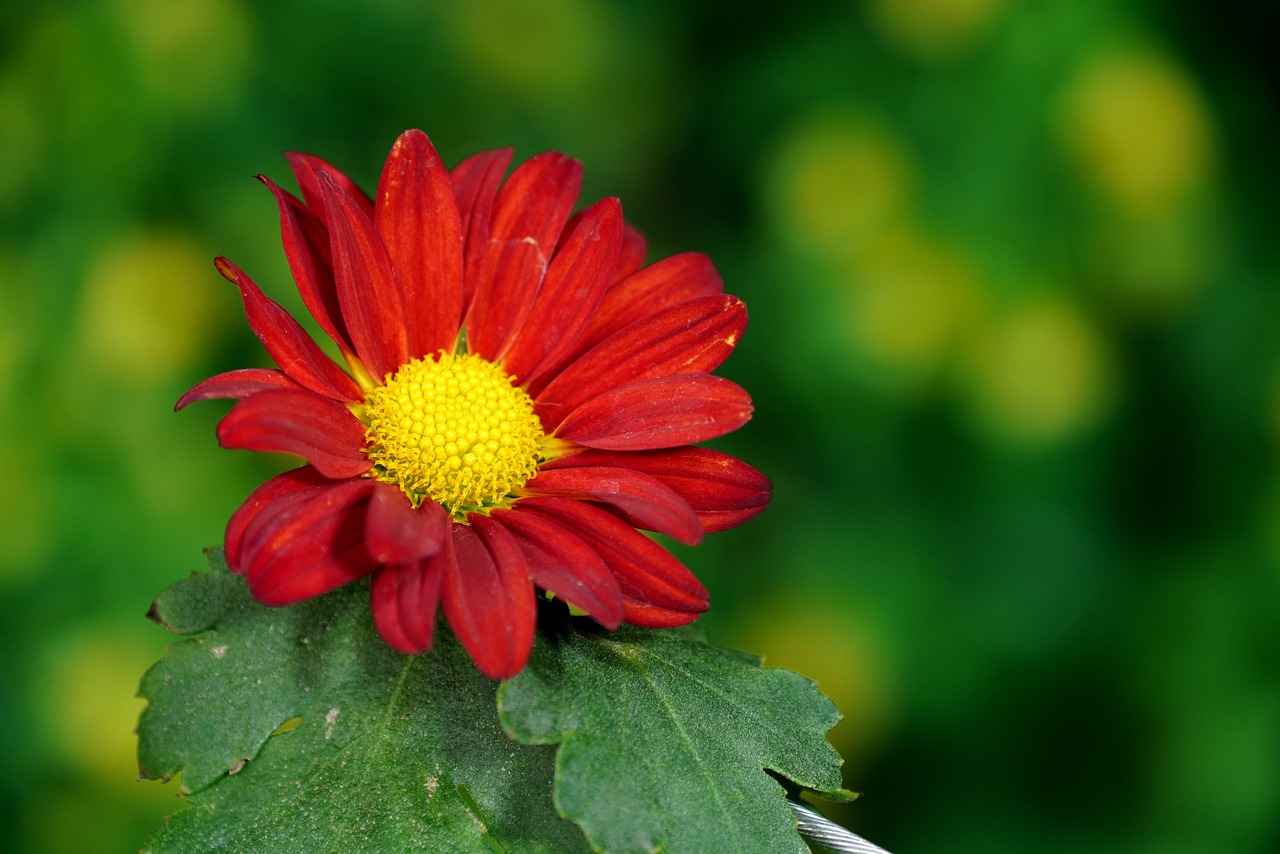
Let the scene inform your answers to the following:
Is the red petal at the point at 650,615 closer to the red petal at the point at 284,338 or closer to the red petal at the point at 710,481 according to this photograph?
the red petal at the point at 710,481

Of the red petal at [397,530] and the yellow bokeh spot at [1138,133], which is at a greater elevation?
the yellow bokeh spot at [1138,133]

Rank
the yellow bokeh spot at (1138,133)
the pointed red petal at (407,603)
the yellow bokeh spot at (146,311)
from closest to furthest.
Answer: the pointed red petal at (407,603)
the yellow bokeh spot at (146,311)
the yellow bokeh spot at (1138,133)

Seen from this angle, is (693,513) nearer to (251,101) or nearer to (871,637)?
(871,637)

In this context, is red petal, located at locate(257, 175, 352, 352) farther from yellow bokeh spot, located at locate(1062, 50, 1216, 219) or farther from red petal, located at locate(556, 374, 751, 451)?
yellow bokeh spot, located at locate(1062, 50, 1216, 219)

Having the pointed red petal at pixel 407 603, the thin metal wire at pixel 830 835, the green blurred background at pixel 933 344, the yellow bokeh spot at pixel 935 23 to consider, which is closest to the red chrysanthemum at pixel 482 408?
the pointed red petal at pixel 407 603

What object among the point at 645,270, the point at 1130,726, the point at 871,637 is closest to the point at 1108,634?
the point at 1130,726

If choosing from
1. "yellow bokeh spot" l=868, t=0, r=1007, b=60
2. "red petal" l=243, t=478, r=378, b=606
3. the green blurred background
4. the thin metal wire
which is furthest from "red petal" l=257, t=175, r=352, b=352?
"yellow bokeh spot" l=868, t=0, r=1007, b=60
